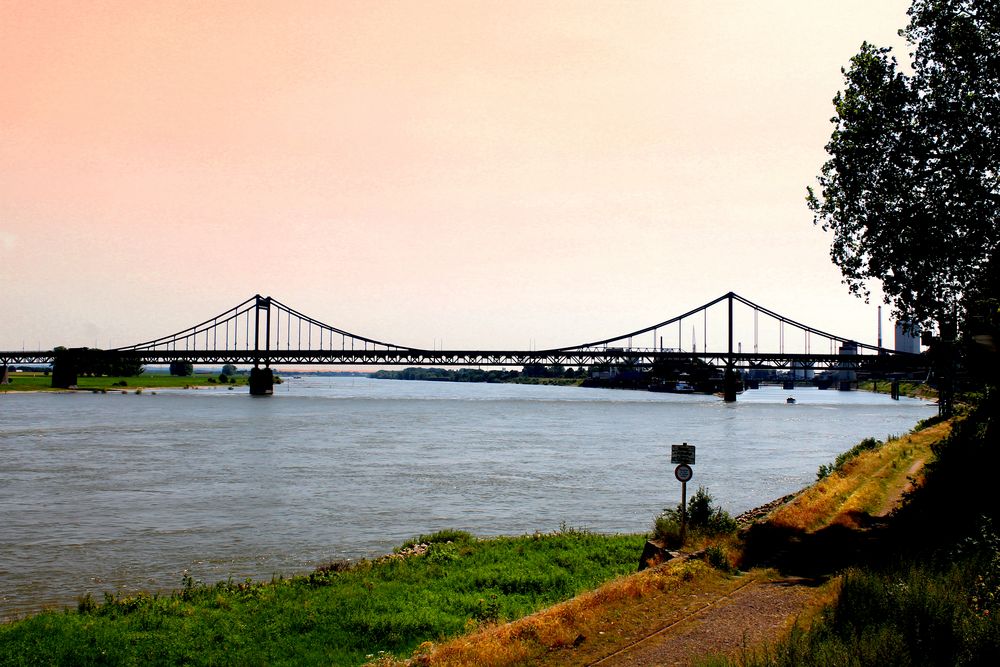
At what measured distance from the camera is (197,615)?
47.2ft

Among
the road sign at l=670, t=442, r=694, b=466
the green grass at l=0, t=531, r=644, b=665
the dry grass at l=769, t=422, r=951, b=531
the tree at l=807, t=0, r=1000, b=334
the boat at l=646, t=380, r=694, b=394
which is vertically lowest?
the boat at l=646, t=380, r=694, b=394

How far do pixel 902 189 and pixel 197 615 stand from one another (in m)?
18.6

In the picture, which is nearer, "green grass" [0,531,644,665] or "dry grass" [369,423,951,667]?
"dry grass" [369,423,951,667]

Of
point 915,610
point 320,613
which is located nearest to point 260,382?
point 320,613

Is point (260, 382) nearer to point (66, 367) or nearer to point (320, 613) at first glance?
point (66, 367)

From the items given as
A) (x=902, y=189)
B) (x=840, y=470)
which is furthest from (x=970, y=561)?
(x=840, y=470)

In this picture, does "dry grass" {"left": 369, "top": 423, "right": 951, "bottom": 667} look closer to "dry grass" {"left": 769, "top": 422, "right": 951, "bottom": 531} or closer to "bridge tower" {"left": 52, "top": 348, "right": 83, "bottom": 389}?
"dry grass" {"left": 769, "top": 422, "right": 951, "bottom": 531}

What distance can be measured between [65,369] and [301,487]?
142 meters

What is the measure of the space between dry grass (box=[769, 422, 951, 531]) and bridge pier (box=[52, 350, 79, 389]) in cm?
15376

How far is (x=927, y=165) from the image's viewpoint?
19016mm

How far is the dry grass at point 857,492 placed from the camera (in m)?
18.7

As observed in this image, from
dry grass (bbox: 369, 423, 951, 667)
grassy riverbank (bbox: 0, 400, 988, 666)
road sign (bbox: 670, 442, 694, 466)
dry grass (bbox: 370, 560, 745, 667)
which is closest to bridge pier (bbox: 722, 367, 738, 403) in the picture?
grassy riverbank (bbox: 0, 400, 988, 666)

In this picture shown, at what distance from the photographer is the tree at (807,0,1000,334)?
17.7m

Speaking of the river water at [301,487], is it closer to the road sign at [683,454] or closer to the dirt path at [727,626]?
the road sign at [683,454]
